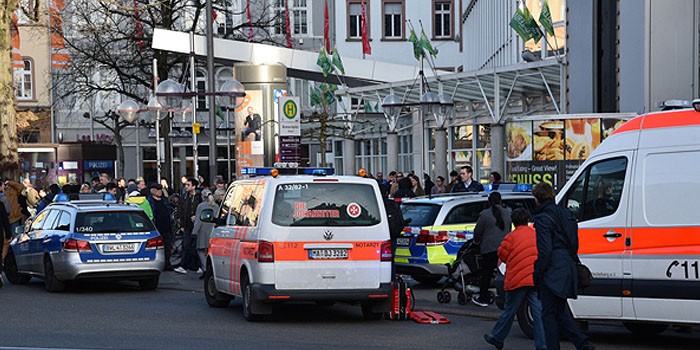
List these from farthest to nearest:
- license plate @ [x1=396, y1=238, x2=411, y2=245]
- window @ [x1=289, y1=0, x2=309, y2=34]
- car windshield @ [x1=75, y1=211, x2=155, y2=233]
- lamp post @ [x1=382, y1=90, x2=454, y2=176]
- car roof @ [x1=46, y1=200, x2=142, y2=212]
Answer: window @ [x1=289, y1=0, x2=309, y2=34] → lamp post @ [x1=382, y1=90, x2=454, y2=176] → car roof @ [x1=46, y1=200, x2=142, y2=212] → car windshield @ [x1=75, y1=211, x2=155, y2=233] → license plate @ [x1=396, y1=238, x2=411, y2=245]

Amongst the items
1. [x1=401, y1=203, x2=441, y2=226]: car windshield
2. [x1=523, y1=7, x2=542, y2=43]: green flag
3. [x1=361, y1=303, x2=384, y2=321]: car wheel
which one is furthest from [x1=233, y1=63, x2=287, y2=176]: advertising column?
[x1=361, y1=303, x2=384, y2=321]: car wheel

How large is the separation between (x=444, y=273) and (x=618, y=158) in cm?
682

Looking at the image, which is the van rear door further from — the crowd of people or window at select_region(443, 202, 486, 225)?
the crowd of people

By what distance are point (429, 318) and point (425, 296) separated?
147 inches

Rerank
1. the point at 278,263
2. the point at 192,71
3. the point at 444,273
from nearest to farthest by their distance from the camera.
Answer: the point at 278,263 → the point at 444,273 → the point at 192,71

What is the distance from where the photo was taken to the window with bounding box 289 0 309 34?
235 ft

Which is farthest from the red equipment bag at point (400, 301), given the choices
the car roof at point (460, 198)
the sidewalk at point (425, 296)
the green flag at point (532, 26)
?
the green flag at point (532, 26)

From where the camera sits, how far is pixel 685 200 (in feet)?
38.2

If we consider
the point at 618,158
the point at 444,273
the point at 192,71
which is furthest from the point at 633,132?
the point at 192,71

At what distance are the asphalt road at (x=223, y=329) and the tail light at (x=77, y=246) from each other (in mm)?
954

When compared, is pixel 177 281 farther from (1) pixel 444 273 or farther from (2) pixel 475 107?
(2) pixel 475 107

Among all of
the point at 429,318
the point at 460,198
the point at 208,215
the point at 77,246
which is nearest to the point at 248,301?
the point at 208,215

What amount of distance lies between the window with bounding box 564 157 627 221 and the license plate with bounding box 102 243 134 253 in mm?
8746

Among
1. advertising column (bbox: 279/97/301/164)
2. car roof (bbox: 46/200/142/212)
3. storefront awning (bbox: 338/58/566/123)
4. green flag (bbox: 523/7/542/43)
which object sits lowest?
car roof (bbox: 46/200/142/212)
